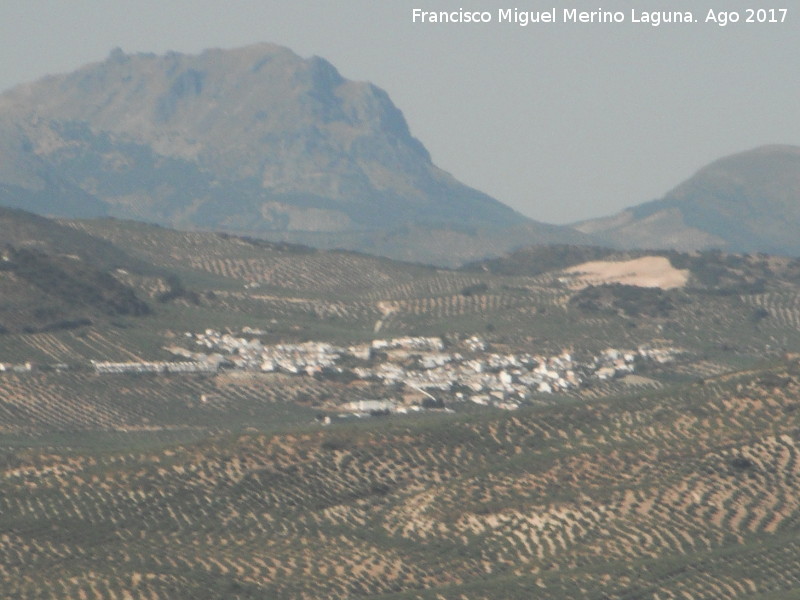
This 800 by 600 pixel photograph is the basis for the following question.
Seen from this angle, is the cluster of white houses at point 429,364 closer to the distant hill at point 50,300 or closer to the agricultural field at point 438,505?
the distant hill at point 50,300

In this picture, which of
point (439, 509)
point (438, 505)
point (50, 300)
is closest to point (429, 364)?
point (50, 300)

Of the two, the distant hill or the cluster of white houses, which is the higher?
Result: the distant hill

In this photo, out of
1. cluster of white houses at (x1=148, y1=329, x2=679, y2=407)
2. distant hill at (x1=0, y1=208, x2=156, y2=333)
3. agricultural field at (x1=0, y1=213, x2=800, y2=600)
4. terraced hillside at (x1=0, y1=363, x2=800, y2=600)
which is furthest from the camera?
distant hill at (x1=0, y1=208, x2=156, y2=333)

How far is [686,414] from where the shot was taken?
117 meters

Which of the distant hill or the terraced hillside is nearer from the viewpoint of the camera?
the terraced hillside

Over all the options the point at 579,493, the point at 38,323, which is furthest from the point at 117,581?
the point at 38,323

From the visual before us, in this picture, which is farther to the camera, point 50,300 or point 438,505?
point 50,300

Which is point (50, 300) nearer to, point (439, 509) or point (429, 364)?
point (429, 364)

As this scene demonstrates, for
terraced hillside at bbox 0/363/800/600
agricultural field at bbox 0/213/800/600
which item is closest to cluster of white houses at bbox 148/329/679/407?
agricultural field at bbox 0/213/800/600

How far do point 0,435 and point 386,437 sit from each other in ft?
110

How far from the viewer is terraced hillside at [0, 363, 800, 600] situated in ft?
273

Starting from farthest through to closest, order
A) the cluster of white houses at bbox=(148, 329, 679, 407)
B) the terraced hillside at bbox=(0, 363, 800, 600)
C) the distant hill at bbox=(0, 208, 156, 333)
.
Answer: the distant hill at bbox=(0, 208, 156, 333) → the cluster of white houses at bbox=(148, 329, 679, 407) → the terraced hillside at bbox=(0, 363, 800, 600)

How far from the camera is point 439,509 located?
9931 centimetres

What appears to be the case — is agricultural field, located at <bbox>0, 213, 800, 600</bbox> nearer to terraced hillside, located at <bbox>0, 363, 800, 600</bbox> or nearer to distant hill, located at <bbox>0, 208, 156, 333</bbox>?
terraced hillside, located at <bbox>0, 363, 800, 600</bbox>
